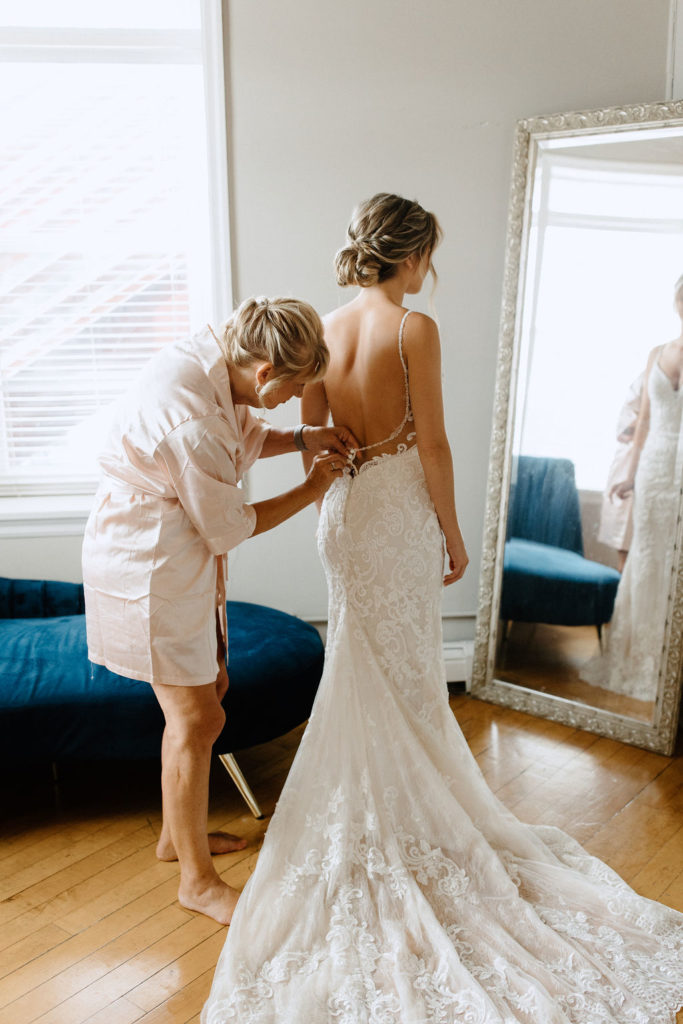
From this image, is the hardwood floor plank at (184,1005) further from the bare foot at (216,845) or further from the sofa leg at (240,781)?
the sofa leg at (240,781)

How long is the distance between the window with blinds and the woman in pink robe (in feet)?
4.77

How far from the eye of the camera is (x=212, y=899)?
2.20m

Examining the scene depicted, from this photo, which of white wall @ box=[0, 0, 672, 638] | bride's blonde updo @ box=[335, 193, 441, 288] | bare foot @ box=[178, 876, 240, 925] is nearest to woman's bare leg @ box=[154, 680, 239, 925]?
bare foot @ box=[178, 876, 240, 925]

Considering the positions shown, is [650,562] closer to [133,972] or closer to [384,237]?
[384,237]

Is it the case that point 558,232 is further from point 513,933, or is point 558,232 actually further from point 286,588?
point 513,933

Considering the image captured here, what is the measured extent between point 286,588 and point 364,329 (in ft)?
5.50

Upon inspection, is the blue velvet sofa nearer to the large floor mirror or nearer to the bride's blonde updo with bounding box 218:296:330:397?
the large floor mirror

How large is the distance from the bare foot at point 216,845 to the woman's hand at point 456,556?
0.98m

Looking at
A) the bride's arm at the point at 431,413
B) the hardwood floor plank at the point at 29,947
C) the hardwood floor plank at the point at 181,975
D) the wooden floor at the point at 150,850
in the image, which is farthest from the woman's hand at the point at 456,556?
the hardwood floor plank at the point at 29,947

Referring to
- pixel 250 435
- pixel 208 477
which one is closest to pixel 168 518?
pixel 208 477

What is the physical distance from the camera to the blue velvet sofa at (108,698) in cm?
254

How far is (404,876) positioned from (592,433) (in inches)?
72.3

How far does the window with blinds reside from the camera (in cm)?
327

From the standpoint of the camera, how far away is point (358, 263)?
218 cm
